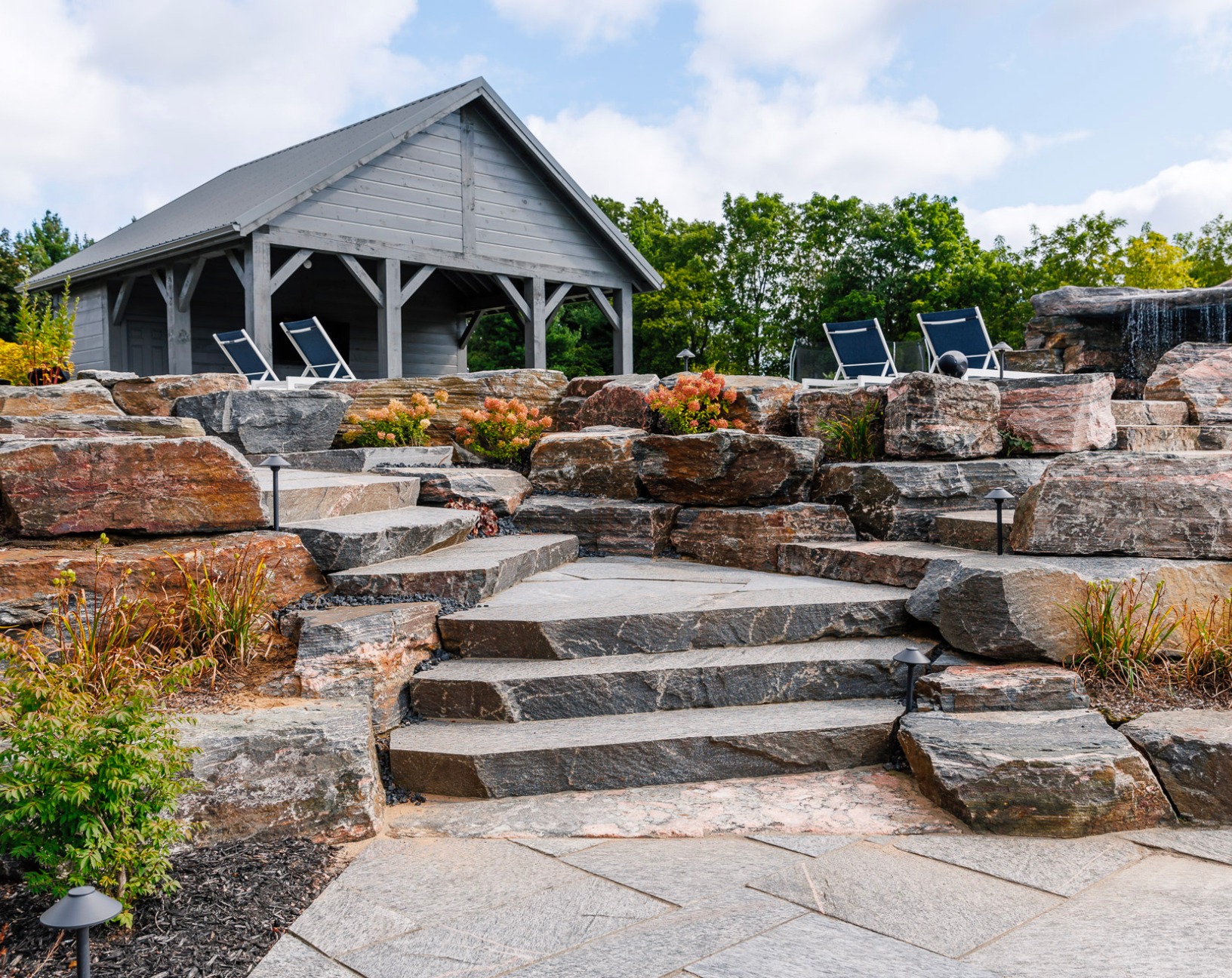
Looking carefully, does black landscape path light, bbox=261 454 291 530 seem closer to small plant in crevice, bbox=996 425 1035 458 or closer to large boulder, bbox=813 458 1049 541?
large boulder, bbox=813 458 1049 541

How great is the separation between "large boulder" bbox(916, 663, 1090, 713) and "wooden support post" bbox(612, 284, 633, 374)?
37.8 ft

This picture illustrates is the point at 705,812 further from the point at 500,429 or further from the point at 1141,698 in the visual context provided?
the point at 500,429

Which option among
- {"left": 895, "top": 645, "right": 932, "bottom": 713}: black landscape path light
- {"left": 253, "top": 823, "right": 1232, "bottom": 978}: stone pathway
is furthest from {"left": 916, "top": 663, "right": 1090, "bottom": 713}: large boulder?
{"left": 253, "top": 823, "right": 1232, "bottom": 978}: stone pathway

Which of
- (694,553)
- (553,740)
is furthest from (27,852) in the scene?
(694,553)

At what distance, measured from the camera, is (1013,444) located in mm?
5348

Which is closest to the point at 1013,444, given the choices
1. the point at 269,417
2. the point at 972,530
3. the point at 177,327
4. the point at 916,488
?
the point at 916,488

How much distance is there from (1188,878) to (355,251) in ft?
37.0

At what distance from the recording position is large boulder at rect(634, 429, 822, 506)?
514 centimetres

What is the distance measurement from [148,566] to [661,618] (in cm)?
199

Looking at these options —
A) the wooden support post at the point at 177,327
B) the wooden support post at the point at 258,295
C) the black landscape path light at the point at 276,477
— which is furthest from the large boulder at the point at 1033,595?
the wooden support post at the point at 177,327

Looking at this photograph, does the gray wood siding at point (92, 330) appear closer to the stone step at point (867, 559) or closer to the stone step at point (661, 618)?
the stone step at point (661, 618)

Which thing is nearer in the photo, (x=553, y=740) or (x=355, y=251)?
Result: (x=553, y=740)

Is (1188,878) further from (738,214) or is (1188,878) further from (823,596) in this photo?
(738,214)

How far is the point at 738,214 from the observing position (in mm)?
24469
